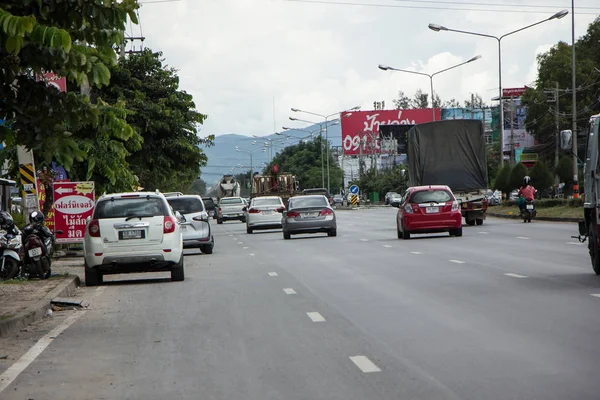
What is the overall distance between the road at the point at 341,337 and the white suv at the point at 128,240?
0.44 meters

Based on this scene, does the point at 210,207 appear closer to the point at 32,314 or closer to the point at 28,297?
the point at 28,297

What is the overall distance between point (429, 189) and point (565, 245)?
23.1 feet

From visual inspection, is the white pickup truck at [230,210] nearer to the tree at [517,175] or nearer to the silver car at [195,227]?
the tree at [517,175]

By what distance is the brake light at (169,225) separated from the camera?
19078 mm

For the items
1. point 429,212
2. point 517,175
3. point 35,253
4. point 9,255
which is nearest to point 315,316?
point 9,255

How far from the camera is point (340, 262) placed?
22.5 m

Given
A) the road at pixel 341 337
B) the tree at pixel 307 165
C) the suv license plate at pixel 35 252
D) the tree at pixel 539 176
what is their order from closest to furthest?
the road at pixel 341 337 → the suv license plate at pixel 35 252 → the tree at pixel 539 176 → the tree at pixel 307 165

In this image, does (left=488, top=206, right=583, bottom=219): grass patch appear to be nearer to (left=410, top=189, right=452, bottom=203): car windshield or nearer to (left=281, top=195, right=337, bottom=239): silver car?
(left=281, top=195, right=337, bottom=239): silver car

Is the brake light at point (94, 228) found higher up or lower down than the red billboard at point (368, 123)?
lower down

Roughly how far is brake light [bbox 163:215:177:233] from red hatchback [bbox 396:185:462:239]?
43.0ft

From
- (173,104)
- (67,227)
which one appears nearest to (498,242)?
(67,227)

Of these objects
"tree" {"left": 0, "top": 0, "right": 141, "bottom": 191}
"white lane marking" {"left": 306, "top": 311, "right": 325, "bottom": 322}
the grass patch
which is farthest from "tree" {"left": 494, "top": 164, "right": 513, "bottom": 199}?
"tree" {"left": 0, "top": 0, "right": 141, "bottom": 191}

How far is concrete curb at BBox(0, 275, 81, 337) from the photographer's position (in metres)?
12.2

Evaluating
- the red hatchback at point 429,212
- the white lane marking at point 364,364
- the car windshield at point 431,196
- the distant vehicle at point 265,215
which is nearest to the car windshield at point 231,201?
the distant vehicle at point 265,215
